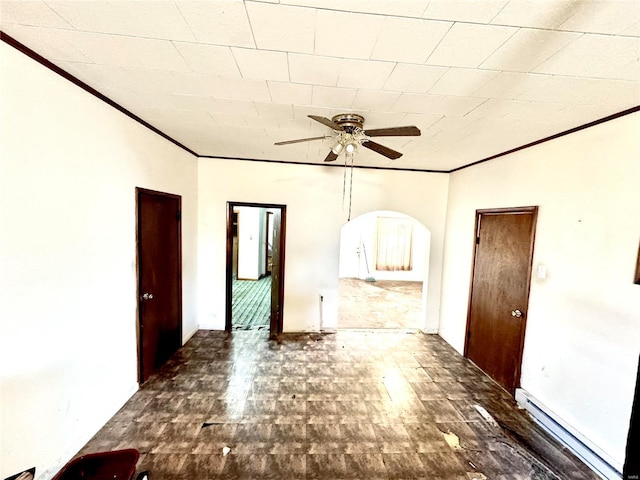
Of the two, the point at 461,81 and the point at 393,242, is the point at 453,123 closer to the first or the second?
the point at 461,81

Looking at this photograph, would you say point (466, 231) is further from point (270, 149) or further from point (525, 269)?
point (270, 149)

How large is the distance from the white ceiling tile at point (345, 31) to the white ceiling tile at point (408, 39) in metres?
0.04

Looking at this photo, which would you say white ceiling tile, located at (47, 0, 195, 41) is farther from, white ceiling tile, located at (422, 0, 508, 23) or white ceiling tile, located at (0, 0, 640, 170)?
white ceiling tile, located at (422, 0, 508, 23)

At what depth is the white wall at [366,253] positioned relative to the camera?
8.66m

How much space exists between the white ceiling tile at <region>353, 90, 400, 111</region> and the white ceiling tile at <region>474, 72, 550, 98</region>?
533mm

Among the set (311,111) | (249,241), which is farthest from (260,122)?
(249,241)

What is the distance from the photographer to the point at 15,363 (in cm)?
148

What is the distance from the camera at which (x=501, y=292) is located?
306 centimetres

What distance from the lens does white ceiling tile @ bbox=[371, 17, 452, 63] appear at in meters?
1.19

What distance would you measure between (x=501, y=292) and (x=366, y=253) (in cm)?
570

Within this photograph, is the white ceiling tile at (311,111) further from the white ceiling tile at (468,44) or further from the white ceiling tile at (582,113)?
the white ceiling tile at (582,113)

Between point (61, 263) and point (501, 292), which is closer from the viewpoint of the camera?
point (61, 263)

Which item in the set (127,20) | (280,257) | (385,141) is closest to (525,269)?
(385,141)

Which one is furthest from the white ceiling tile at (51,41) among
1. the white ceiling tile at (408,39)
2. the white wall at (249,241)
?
the white wall at (249,241)
